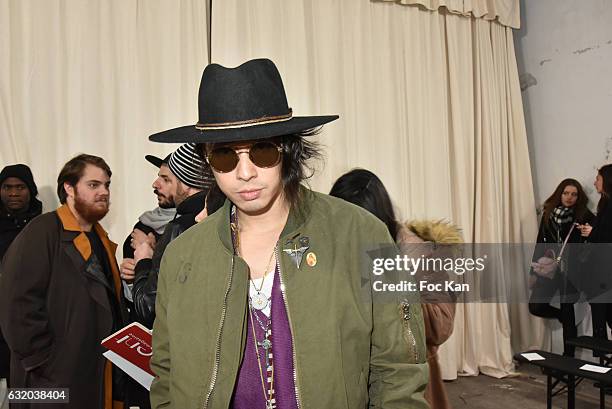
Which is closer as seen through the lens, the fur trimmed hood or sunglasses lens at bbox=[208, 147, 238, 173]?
sunglasses lens at bbox=[208, 147, 238, 173]

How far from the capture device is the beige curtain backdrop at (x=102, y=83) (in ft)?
11.5

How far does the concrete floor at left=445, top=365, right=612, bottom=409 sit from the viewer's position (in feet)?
13.2

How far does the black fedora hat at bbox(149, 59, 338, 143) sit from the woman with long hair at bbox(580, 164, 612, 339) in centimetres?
385

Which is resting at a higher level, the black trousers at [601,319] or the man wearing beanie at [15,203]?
the man wearing beanie at [15,203]

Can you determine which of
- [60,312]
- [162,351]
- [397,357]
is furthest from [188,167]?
[397,357]

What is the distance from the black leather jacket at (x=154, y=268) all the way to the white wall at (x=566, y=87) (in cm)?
409

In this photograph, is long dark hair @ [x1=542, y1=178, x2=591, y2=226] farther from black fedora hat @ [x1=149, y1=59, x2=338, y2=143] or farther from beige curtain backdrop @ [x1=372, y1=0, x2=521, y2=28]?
black fedora hat @ [x1=149, y1=59, x2=338, y2=143]

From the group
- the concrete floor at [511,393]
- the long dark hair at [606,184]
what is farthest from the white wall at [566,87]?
the concrete floor at [511,393]

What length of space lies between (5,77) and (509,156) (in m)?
4.23

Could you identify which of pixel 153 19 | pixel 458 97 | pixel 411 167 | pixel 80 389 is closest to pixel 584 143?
pixel 458 97

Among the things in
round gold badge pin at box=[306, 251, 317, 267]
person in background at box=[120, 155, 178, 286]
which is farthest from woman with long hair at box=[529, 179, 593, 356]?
round gold badge pin at box=[306, 251, 317, 267]

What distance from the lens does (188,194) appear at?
7.67 feet

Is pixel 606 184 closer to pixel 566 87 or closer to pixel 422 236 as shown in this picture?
pixel 566 87

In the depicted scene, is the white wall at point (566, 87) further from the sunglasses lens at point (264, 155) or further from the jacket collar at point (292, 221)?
the sunglasses lens at point (264, 155)
